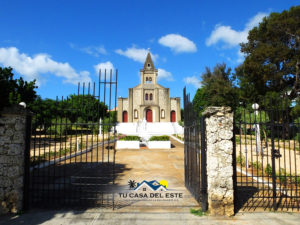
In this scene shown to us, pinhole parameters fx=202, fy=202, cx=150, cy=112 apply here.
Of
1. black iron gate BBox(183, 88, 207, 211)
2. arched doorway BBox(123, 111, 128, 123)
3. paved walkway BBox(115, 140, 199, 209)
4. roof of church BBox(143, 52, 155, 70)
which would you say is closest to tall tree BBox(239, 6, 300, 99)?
paved walkway BBox(115, 140, 199, 209)

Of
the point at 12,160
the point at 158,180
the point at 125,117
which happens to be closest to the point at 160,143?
the point at 158,180

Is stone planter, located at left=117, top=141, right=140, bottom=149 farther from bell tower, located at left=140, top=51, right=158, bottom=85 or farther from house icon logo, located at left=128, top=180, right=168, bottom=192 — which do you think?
bell tower, located at left=140, top=51, right=158, bottom=85

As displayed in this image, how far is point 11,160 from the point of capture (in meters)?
4.40

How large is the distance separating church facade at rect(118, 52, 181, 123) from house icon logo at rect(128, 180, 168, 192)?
33.6 m

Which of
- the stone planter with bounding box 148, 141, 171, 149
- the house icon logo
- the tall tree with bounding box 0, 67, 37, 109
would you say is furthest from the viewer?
the tall tree with bounding box 0, 67, 37, 109

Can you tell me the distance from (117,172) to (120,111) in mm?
34519

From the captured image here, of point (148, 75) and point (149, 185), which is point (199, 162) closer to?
point (149, 185)

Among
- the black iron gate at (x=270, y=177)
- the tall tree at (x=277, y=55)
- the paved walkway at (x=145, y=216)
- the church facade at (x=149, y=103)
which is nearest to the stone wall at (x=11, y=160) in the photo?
the paved walkway at (x=145, y=216)

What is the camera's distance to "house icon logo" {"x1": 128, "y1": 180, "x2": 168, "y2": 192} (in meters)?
6.01

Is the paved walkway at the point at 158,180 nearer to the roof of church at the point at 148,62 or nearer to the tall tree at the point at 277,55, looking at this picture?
the tall tree at the point at 277,55

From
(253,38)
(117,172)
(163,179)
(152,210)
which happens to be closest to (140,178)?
(163,179)

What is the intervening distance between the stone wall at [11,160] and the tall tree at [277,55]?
23.0m

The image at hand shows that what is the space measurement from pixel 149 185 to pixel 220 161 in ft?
9.08

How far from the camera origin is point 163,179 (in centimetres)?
703
